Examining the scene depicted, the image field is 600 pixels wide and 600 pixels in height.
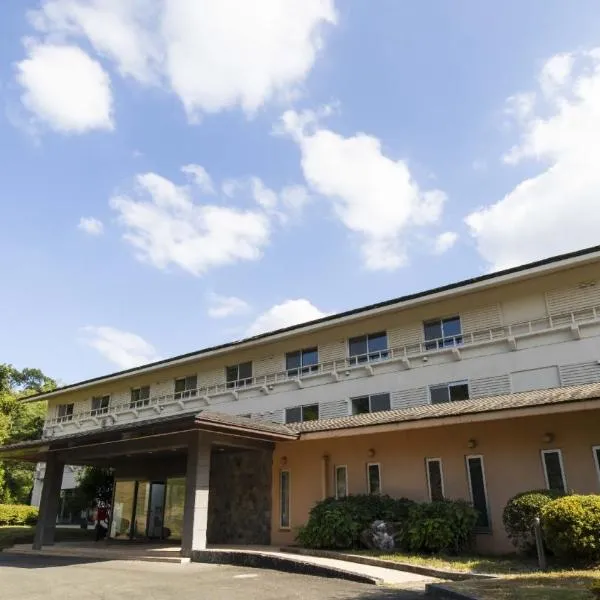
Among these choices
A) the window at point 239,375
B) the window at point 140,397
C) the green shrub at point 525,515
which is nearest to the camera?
the green shrub at point 525,515

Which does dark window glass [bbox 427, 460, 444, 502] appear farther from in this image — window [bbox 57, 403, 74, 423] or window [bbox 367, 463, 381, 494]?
window [bbox 57, 403, 74, 423]

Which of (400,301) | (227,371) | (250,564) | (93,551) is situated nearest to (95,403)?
(227,371)

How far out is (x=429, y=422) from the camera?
13953 millimetres

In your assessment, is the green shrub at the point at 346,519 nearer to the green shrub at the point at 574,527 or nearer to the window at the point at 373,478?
the window at the point at 373,478

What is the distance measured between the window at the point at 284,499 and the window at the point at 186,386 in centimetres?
1150

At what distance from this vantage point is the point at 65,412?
119 ft

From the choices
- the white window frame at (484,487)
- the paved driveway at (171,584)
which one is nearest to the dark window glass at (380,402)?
the white window frame at (484,487)

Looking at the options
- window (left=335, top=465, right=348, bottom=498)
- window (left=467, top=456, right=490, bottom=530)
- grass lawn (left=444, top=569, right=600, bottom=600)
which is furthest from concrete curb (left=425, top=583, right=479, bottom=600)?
window (left=335, top=465, right=348, bottom=498)

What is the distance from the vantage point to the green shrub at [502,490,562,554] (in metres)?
11.7

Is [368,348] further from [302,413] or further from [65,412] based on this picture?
[65,412]

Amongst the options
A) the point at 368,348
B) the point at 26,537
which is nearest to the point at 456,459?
the point at 368,348

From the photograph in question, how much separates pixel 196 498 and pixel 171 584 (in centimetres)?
445

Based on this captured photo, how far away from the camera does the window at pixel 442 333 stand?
20406 millimetres

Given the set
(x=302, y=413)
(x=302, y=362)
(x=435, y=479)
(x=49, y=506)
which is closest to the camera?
(x=435, y=479)
